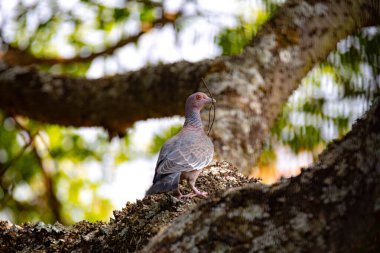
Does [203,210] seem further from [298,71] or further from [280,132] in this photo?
[280,132]

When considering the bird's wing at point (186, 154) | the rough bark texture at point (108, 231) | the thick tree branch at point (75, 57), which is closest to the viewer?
the rough bark texture at point (108, 231)

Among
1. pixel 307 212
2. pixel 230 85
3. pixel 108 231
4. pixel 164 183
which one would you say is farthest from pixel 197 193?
pixel 230 85

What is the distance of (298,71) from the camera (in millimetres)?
5023

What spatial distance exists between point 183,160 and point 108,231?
80 cm

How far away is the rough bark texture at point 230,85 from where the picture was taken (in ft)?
15.5

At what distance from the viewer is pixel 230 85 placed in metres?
4.81

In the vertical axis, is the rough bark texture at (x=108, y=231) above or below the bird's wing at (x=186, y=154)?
below

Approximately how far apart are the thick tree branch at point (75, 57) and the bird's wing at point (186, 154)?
2856 millimetres

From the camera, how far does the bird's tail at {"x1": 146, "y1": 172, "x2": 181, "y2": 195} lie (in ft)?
11.0

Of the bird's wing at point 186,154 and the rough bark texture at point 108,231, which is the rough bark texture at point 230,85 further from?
the rough bark texture at point 108,231

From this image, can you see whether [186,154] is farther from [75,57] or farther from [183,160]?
[75,57]

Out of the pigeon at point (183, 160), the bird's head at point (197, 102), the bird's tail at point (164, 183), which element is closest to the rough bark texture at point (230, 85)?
the bird's head at point (197, 102)

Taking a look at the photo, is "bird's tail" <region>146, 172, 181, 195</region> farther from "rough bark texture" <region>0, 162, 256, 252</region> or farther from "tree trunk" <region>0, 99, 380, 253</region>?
"tree trunk" <region>0, 99, 380, 253</region>

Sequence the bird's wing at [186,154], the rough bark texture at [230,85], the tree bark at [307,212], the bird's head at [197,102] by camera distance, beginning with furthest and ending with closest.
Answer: the rough bark texture at [230,85] → the bird's head at [197,102] → the bird's wing at [186,154] → the tree bark at [307,212]
